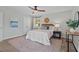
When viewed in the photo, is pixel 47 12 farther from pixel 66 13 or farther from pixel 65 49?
pixel 65 49

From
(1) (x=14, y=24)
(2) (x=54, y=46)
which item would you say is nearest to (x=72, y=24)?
(2) (x=54, y=46)

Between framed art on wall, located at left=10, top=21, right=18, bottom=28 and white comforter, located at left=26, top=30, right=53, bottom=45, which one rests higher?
framed art on wall, located at left=10, top=21, right=18, bottom=28

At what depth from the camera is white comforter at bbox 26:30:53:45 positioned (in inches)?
90.7

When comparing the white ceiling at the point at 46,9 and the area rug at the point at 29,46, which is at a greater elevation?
the white ceiling at the point at 46,9

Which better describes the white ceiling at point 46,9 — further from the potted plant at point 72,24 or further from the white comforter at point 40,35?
the white comforter at point 40,35

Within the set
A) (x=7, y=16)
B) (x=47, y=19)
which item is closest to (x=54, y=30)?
(x=47, y=19)

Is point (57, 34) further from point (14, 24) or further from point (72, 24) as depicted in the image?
point (14, 24)

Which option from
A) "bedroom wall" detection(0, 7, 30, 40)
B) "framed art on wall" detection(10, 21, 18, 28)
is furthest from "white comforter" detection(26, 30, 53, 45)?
"framed art on wall" detection(10, 21, 18, 28)

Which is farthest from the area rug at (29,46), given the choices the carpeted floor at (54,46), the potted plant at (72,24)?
the potted plant at (72,24)

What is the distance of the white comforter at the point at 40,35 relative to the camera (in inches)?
90.7

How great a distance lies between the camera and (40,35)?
2348 millimetres

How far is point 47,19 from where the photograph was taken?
2.29 metres

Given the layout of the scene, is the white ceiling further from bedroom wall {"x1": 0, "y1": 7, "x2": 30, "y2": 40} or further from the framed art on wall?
the framed art on wall
